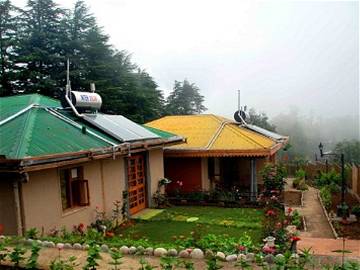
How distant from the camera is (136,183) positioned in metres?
13.9

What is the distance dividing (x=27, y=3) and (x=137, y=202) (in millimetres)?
20214

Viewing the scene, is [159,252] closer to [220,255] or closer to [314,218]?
[220,255]

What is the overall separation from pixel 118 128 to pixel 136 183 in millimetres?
2218

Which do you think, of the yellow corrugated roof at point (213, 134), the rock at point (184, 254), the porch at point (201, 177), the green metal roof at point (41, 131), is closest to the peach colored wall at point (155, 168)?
the porch at point (201, 177)

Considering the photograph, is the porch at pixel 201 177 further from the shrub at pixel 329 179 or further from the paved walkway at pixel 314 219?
the shrub at pixel 329 179

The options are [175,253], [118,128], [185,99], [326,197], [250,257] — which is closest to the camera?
[250,257]

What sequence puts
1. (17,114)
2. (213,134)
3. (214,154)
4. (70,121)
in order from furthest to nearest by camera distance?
(213,134) < (214,154) < (70,121) < (17,114)

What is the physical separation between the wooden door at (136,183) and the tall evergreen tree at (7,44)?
1548 cm

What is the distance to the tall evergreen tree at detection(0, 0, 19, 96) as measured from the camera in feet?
83.5

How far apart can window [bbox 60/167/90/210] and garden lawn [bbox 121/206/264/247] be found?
1.66 m

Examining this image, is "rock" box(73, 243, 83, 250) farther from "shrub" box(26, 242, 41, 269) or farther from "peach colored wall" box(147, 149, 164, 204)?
"peach colored wall" box(147, 149, 164, 204)

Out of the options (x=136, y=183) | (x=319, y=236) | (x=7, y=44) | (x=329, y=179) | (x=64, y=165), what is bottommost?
(x=329, y=179)

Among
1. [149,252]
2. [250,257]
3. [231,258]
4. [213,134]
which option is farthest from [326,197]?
[149,252]

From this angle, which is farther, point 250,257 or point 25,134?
point 25,134
